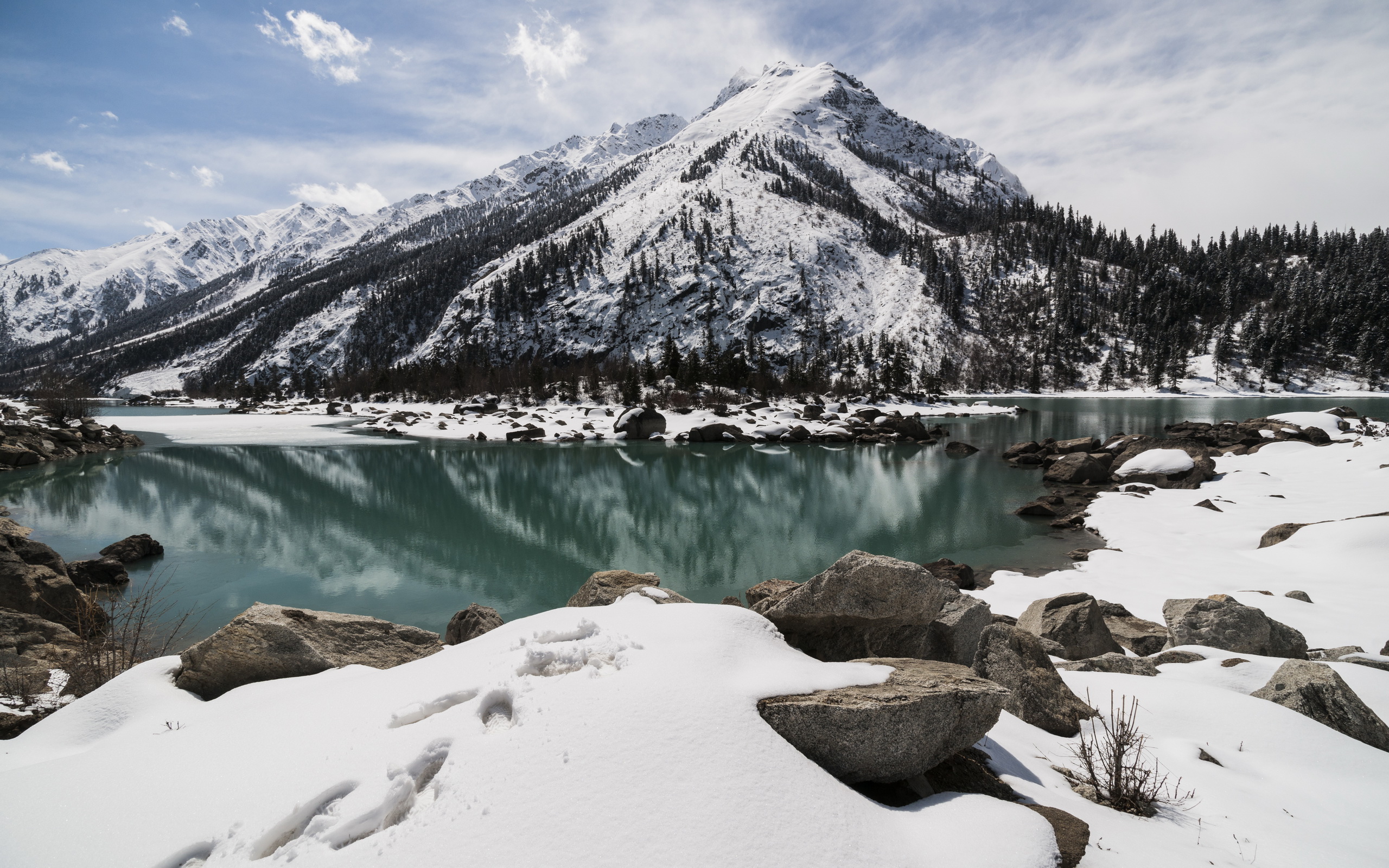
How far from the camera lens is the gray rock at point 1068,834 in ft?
9.58

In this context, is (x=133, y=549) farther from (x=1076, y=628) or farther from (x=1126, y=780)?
(x=1076, y=628)

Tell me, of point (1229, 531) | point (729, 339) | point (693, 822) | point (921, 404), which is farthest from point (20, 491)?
point (729, 339)

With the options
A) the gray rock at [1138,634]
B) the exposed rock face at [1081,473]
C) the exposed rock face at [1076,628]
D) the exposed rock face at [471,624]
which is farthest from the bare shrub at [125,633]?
the exposed rock face at [1081,473]

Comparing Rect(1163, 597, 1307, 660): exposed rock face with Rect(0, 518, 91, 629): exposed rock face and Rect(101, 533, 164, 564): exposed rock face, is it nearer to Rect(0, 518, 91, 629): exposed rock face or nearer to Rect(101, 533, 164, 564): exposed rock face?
Rect(0, 518, 91, 629): exposed rock face

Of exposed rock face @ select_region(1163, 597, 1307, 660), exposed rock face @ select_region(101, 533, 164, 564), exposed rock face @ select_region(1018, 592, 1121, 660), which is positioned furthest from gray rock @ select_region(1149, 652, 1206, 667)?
exposed rock face @ select_region(101, 533, 164, 564)

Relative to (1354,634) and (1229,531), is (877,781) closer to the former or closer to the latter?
(1354,634)

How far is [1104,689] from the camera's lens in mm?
5609

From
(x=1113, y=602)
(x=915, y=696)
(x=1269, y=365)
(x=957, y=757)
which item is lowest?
(x=1113, y=602)

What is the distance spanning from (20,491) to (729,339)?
104649mm

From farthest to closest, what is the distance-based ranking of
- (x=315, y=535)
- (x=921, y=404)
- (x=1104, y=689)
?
(x=921, y=404), (x=315, y=535), (x=1104, y=689)

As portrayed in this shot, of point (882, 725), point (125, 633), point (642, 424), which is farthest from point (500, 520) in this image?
point (642, 424)

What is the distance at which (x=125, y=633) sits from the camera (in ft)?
19.0

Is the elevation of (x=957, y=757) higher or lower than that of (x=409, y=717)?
lower

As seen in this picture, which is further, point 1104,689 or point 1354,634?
point 1354,634
